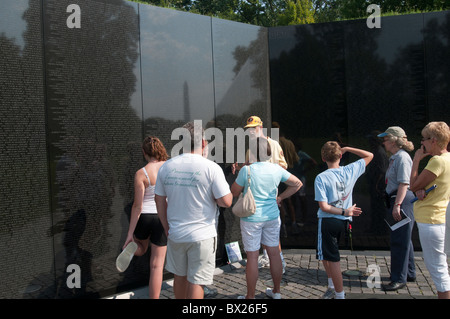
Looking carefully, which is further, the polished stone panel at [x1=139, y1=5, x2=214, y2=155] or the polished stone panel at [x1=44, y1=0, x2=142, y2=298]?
the polished stone panel at [x1=139, y1=5, x2=214, y2=155]

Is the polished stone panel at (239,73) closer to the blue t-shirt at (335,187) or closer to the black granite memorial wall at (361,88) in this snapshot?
the black granite memorial wall at (361,88)

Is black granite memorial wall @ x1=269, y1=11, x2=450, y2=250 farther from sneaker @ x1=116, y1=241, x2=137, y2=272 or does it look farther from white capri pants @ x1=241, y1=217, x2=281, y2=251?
sneaker @ x1=116, y1=241, x2=137, y2=272

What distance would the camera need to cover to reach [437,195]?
3.77 m

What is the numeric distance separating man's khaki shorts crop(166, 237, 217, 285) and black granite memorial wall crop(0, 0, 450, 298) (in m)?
1.74

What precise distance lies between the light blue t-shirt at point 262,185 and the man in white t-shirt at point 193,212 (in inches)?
37.4

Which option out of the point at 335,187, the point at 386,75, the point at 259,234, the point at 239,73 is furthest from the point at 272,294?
the point at 386,75

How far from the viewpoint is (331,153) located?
4281mm

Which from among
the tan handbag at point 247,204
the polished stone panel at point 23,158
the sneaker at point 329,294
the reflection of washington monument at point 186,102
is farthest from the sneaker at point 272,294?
the reflection of washington monument at point 186,102

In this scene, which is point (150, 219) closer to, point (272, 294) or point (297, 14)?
point (272, 294)

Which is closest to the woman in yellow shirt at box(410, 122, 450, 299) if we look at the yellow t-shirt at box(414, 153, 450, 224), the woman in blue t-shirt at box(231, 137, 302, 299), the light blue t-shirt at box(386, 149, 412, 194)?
the yellow t-shirt at box(414, 153, 450, 224)

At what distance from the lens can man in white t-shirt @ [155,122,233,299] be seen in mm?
3326

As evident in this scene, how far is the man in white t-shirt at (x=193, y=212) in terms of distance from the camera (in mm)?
3326

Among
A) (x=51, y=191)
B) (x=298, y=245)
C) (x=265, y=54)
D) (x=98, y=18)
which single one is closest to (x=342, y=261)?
(x=298, y=245)

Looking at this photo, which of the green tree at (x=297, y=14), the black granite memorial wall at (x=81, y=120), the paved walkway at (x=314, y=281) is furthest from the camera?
the green tree at (x=297, y=14)
